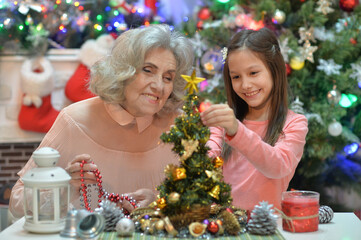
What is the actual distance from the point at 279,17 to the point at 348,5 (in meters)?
0.49

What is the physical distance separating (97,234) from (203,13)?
306 centimetres

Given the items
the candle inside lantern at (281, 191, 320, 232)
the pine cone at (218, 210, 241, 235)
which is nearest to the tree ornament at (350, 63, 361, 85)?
the candle inside lantern at (281, 191, 320, 232)

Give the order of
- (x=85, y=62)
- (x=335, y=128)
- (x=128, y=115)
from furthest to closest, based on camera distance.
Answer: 1. (x=85, y=62)
2. (x=335, y=128)
3. (x=128, y=115)

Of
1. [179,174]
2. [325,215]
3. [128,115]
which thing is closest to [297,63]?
[128,115]

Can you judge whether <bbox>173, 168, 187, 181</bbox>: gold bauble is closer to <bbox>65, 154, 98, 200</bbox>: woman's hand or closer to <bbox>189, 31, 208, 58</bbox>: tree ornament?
<bbox>65, 154, 98, 200</bbox>: woman's hand

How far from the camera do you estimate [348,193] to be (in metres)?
4.02

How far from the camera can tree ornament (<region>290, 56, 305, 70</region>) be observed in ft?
12.0

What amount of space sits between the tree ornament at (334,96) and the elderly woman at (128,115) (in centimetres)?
183

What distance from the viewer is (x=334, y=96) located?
3.71 m

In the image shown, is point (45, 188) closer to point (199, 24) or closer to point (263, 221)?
point (263, 221)

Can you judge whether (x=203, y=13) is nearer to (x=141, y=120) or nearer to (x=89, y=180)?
(x=141, y=120)

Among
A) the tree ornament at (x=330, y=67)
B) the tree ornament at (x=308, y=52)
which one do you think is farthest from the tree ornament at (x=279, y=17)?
the tree ornament at (x=330, y=67)

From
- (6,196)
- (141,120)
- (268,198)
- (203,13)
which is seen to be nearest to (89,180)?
(141,120)

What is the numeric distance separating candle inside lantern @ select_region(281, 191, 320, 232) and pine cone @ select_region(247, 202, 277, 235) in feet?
0.19
